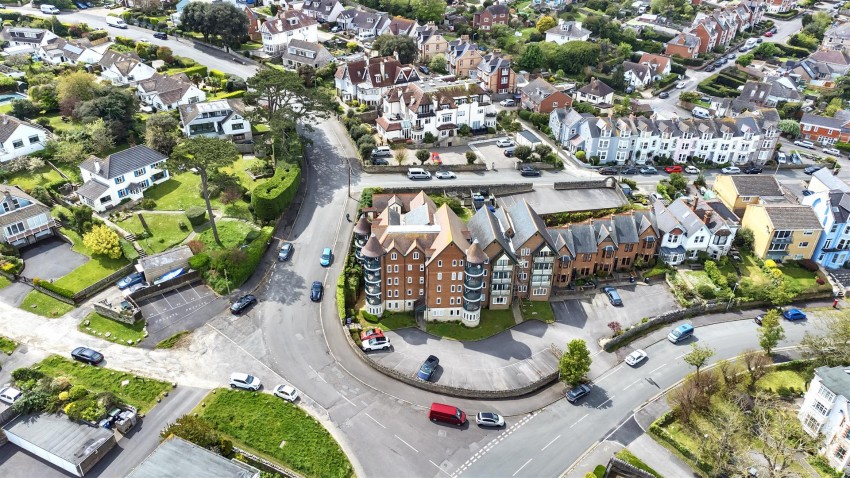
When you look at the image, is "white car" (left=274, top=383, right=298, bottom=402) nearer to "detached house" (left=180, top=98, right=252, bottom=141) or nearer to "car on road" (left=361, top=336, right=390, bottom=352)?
"car on road" (left=361, top=336, right=390, bottom=352)

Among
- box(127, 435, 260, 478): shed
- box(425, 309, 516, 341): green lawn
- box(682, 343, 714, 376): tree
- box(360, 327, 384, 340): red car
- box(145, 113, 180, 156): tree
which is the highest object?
box(145, 113, 180, 156): tree

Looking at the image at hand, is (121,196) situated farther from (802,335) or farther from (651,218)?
(802,335)

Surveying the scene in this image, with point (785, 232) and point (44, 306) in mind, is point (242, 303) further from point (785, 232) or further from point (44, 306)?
point (785, 232)

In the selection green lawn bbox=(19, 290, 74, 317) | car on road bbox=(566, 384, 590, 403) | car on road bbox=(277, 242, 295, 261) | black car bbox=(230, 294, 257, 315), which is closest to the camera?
car on road bbox=(566, 384, 590, 403)

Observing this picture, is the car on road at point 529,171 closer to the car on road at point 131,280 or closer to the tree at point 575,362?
the tree at point 575,362

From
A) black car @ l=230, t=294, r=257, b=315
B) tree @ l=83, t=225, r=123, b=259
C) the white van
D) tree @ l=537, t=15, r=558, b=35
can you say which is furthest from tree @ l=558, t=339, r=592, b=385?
the white van
